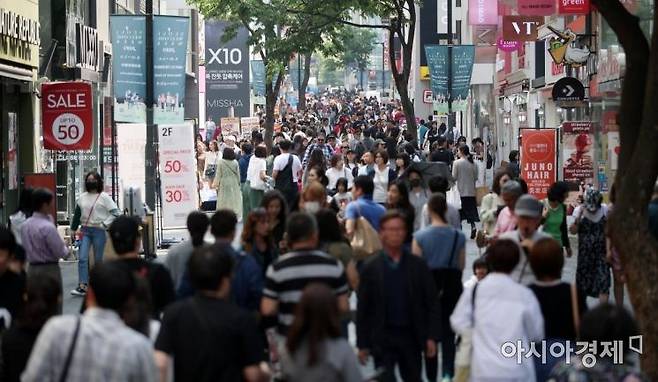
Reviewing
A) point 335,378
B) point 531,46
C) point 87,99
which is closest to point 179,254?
point 335,378

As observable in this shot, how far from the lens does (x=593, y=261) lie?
15.4 metres

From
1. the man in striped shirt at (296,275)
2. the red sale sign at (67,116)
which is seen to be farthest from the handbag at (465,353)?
the red sale sign at (67,116)

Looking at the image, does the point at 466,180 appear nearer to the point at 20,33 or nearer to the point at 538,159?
the point at 538,159

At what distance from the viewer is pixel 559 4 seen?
27797 mm

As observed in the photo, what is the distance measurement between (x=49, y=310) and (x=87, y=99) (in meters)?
15.0

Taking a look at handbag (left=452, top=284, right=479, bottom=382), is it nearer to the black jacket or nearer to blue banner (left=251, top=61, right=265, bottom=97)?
the black jacket

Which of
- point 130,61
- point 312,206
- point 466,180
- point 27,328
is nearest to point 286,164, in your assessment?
point 130,61

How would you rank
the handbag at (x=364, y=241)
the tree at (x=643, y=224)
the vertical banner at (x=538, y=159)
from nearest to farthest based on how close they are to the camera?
the tree at (x=643, y=224) < the handbag at (x=364, y=241) < the vertical banner at (x=538, y=159)

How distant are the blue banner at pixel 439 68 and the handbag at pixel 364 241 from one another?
2189cm

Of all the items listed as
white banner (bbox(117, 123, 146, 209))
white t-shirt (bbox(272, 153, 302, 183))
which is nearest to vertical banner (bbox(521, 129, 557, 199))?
white t-shirt (bbox(272, 153, 302, 183))

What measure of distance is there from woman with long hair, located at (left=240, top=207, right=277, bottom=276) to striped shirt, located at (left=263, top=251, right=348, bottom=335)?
2277 mm

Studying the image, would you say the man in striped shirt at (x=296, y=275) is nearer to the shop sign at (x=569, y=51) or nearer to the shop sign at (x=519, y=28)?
the shop sign at (x=569, y=51)

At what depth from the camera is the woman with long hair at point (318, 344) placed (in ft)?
22.5

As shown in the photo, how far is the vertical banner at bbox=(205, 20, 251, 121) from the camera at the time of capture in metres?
41.3
